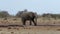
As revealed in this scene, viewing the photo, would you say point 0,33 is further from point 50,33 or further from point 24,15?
point 24,15

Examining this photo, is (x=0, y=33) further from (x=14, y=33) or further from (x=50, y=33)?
(x=50, y=33)

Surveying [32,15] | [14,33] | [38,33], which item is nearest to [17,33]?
[14,33]

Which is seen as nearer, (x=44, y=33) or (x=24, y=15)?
(x=44, y=33)

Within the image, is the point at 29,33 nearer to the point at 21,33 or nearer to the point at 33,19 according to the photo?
the point at 21,33

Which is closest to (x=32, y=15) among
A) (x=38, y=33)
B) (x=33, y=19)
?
(x=33, y=19)

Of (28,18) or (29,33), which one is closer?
(29,33)

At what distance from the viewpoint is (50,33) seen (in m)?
15.3

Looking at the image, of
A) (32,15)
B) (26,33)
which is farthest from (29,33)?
(32,15)

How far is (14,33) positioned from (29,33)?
814mm

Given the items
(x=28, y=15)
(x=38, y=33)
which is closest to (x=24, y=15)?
(x=28, y=15)

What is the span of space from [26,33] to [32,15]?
930 cm

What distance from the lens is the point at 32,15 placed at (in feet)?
80.4

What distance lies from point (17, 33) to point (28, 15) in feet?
31.3

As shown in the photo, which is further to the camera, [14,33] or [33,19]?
[33,19]
